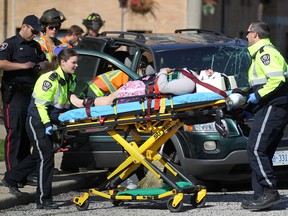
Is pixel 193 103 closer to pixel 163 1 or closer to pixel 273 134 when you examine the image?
pixel 273 134

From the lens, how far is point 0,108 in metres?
16.7

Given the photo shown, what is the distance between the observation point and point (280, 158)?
36.3 feet

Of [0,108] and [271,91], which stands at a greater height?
[271,91]

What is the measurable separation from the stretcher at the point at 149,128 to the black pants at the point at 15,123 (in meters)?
1.00

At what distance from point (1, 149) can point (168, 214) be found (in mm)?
4855

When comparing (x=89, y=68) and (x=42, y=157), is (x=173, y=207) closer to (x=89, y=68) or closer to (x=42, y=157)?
(x=42, y=157)

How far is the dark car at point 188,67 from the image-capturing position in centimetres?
1096

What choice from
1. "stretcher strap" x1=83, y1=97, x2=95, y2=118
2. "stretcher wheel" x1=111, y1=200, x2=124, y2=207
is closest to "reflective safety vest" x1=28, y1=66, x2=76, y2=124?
"stretcher strap" x1=83, y1=97, x2=95, y2=118

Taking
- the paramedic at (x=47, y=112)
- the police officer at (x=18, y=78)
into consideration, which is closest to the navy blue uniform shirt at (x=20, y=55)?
the police officer at (x=18, y=78)

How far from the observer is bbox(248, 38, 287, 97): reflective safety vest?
9.65 m

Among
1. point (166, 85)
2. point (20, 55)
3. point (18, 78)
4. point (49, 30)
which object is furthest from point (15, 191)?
point (49, 30)

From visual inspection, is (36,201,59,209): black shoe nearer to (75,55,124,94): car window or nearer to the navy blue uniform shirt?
the navy blue uniform shirt

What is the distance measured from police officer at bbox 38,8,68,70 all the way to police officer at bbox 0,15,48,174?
438 mm

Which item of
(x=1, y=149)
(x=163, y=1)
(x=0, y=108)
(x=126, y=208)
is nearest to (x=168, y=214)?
(x=126, y=208)
